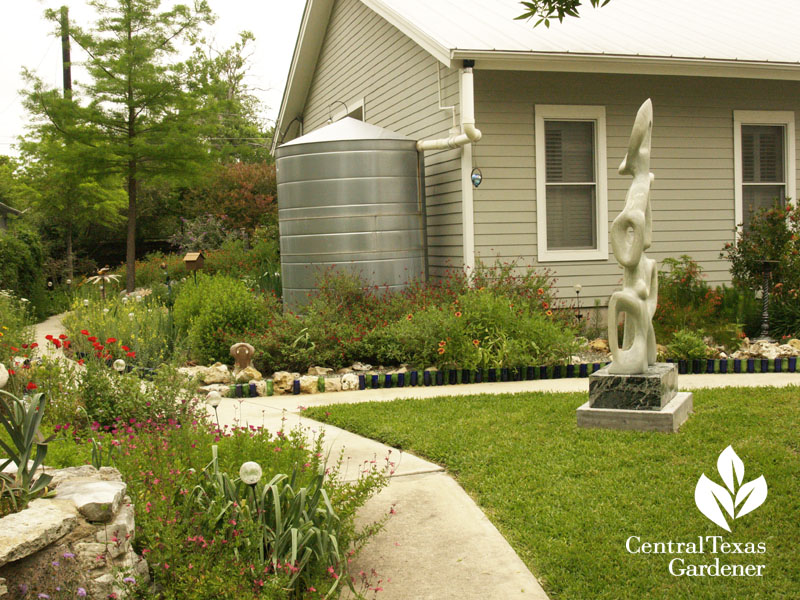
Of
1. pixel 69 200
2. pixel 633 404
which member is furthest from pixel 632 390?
pixel 69 200

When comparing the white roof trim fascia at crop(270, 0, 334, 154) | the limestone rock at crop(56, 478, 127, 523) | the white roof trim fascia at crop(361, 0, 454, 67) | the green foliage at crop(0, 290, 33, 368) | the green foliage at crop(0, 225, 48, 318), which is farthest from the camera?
the green foliage at crop(0, 225, 48, 318)

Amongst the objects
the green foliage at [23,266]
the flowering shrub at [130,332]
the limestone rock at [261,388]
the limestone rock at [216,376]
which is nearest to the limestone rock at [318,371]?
the limestone rock at [261,388]

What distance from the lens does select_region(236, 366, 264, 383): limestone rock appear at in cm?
805

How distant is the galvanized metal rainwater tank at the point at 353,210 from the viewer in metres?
10.1

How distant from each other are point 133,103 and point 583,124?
9.12m

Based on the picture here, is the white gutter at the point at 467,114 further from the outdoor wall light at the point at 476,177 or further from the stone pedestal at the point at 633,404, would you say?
the stone pedestal at the point at 633,404

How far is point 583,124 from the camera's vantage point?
10.6 meters

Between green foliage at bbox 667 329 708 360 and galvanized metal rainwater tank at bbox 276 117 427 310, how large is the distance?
11.1 feet

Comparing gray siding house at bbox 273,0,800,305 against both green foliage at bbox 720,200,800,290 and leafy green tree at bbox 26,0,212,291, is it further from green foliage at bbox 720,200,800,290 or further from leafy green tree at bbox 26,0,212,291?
leafy green tree at bbox 26,0,212,291

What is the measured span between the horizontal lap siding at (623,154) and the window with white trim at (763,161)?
0.13 metres

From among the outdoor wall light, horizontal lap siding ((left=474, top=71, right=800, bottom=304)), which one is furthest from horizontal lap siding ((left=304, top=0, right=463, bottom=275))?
horizontal lap siding ((left=474, top=71, right=800, bottom=304))

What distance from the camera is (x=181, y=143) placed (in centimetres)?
1566

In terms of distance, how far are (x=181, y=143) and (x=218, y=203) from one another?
14.5 ft

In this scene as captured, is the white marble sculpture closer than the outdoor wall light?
Yes
